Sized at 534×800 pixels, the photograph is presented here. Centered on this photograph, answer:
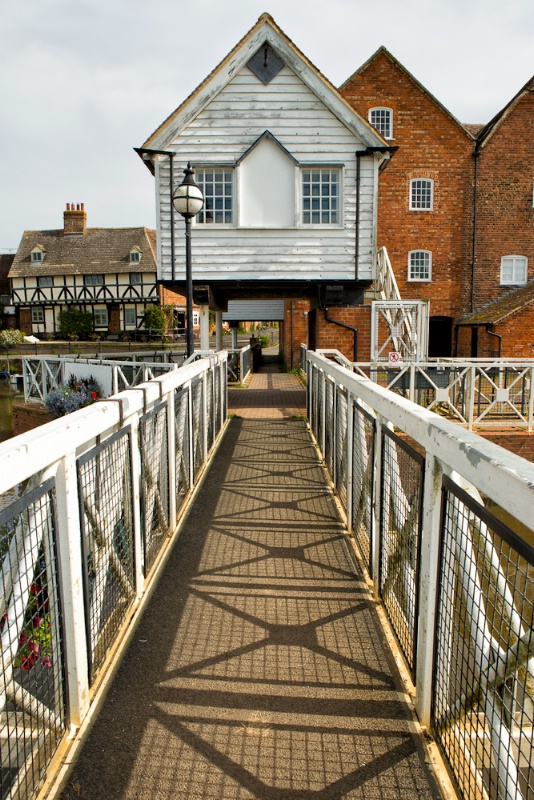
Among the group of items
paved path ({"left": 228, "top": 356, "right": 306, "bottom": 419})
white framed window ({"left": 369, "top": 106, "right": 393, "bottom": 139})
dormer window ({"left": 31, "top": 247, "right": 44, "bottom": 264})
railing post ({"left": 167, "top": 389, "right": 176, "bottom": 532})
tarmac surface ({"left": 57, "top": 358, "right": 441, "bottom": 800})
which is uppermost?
white framed window ({"left": 369, "top": 106, "right": 393, "bottom": 139})

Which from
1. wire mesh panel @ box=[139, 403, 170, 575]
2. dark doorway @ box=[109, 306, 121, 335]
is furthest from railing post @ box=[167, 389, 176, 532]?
dark doorway @ box=[109, 306, 121, 335]

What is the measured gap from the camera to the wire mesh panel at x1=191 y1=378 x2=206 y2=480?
21.7 feet

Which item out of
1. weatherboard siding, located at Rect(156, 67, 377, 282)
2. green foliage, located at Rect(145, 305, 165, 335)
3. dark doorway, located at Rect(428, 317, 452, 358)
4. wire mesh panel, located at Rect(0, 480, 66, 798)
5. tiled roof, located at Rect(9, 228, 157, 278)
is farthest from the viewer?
tiled roof, located at Rect(9, 228, 157, 278)

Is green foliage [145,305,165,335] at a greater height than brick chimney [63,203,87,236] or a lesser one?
lesser

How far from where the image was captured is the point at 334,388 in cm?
638

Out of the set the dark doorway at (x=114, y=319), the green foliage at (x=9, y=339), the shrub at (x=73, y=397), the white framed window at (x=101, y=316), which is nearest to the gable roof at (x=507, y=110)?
the shrub at (x=73, y=397)

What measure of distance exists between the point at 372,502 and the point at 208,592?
1215 millimetres

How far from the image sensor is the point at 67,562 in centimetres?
239

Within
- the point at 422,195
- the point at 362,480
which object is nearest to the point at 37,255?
the point at 422,195

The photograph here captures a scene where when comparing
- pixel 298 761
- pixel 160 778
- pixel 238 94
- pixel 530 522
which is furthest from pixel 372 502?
pixel 238 94

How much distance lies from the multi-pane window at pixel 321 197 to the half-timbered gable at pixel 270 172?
0.08 ft

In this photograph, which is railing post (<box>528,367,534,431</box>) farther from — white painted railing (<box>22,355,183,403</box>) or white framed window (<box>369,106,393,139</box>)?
white framed window (<box>369,106,393,139</box>)

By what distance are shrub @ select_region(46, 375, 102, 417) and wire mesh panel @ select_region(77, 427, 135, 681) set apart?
9.58 m

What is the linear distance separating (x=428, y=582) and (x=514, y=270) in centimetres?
2375
